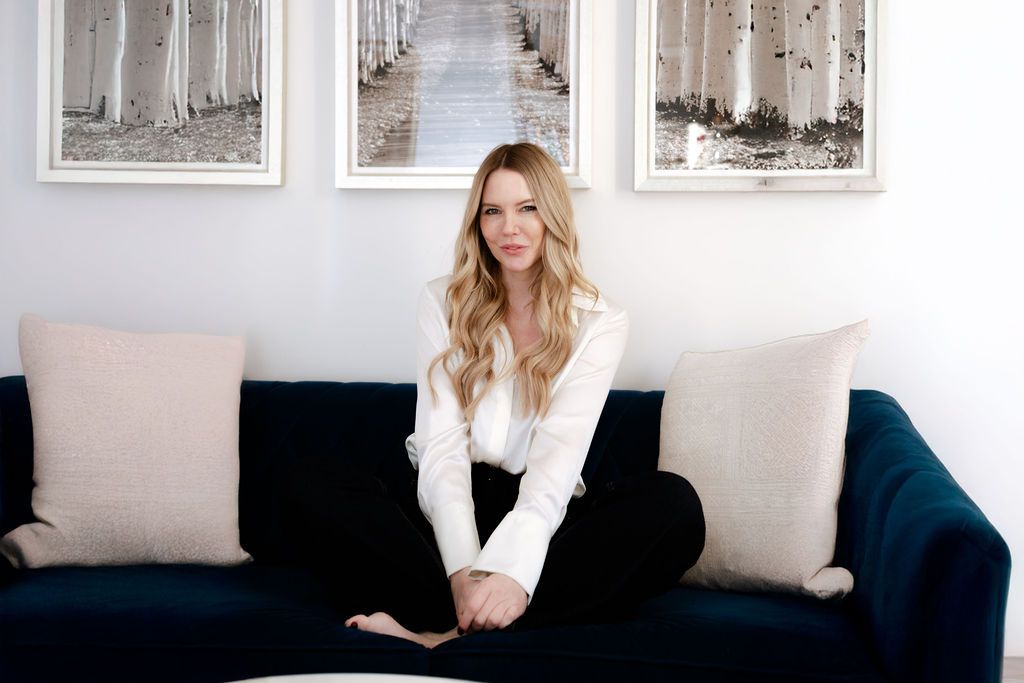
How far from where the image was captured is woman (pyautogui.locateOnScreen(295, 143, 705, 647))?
1.78m

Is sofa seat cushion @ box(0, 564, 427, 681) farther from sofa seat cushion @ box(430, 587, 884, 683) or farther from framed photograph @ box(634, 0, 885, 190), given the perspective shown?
framed photograph @ box(634, 0, 885, 190)

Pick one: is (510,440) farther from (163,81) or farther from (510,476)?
(163,81)

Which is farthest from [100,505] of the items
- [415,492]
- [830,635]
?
[830,635]

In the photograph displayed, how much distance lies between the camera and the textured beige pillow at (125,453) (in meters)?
2.11

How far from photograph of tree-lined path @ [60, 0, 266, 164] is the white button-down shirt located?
2.70 ft

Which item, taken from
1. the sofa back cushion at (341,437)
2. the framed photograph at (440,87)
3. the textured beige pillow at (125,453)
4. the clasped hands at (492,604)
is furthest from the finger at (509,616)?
the framed photograph at (440,87)

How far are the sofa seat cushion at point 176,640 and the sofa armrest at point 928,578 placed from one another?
0.79 meters

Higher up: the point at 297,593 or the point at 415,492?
the point at 415,492

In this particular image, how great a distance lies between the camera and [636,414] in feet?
7.60

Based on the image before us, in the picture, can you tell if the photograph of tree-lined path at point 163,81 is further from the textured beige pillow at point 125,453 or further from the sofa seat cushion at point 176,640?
the sofa seat cushion at point 176,640

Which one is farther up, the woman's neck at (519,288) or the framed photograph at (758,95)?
the framed photograph at (758,95)

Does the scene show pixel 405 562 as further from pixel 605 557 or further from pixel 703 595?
pixel 703 595

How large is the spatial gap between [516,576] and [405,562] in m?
0.21

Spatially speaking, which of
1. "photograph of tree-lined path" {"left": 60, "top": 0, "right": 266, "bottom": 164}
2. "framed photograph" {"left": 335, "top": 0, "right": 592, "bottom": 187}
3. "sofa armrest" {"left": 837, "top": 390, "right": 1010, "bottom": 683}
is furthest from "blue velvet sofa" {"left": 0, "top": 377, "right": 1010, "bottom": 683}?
"photograph of tree-lined path" {"left": 60, "top": 0, "right": 266, "bottom": 164}
